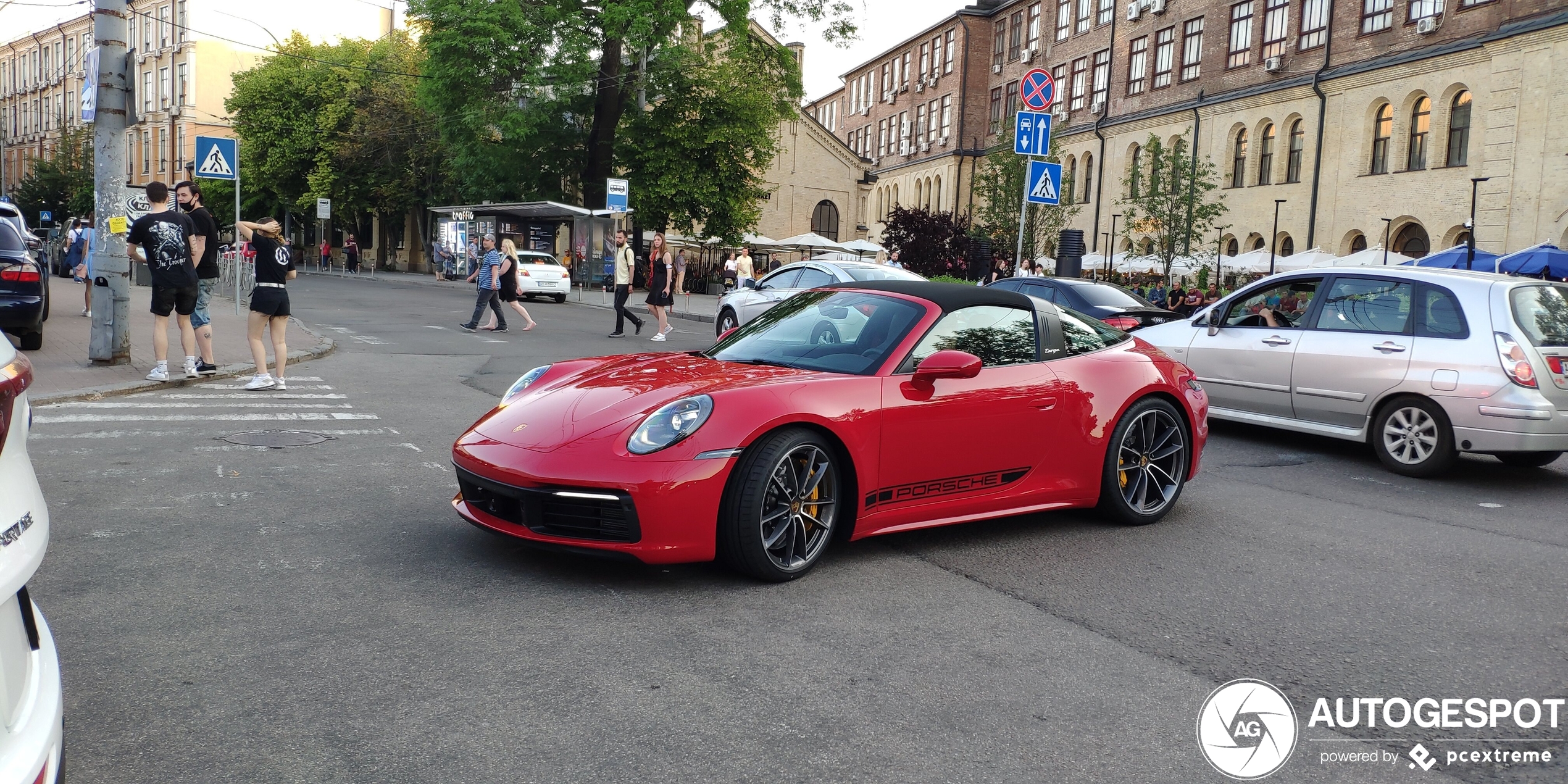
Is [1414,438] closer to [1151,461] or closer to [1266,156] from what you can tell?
[1151,461]

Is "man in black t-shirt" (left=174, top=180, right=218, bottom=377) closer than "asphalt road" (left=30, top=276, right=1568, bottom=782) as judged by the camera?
No

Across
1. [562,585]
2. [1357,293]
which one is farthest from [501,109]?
[562,585]

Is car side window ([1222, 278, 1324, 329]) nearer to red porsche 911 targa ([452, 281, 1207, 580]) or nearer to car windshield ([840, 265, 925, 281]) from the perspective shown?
red porsche 911 targa ([452, 281, 1207, 580])

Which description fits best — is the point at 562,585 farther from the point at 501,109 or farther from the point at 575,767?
the point at 501,109

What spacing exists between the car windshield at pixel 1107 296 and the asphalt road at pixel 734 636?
6.87 meters

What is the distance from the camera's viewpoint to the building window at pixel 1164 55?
47.5 metres

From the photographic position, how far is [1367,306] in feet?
29.6

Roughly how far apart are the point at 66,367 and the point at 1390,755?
12.2m

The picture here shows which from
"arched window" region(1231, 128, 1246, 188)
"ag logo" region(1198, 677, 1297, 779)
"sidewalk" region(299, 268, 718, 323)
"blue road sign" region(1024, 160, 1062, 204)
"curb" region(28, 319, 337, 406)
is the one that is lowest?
"ag logo" region(1198, 677, 1297, 779)

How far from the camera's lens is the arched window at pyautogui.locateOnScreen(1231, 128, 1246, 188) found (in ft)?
143

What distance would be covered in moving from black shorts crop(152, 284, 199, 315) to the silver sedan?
305 inches

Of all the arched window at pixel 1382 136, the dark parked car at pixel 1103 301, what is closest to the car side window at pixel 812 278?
the dark parked car at pixel 1103 301

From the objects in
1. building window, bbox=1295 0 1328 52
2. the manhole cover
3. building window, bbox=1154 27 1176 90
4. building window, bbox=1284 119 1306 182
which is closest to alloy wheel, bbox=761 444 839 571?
the manhole cover

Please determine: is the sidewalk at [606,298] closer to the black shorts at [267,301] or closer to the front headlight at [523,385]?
the black shorts at [267,301]
